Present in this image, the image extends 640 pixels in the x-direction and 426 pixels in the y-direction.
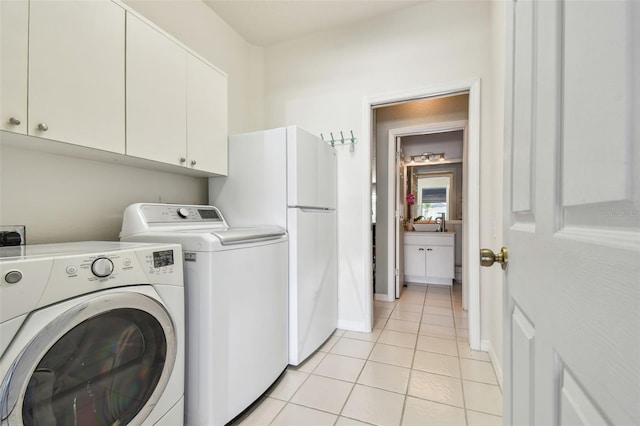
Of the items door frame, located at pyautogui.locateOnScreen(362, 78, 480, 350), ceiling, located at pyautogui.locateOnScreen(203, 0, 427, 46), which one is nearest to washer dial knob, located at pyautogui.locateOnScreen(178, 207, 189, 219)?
ceiling, located at pyautogui.locateOnScreen(203, 0, 427, 46)

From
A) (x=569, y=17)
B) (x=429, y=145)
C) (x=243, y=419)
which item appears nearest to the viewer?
(x=569, y=17)

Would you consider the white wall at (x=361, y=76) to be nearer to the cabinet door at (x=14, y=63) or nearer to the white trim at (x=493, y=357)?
the white trim at (x=493, y=357)

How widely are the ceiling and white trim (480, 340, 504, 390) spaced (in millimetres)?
2783

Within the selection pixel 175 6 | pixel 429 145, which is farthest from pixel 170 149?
pixel 429 145

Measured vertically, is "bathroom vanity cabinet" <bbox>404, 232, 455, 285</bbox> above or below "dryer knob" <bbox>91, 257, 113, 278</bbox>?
below

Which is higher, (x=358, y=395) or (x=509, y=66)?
(x=509, y=66)

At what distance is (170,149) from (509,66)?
5.37 feet

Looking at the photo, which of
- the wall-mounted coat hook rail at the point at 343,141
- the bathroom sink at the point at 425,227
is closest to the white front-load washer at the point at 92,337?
the wall-mounted coat hook rail at the point at 343,141

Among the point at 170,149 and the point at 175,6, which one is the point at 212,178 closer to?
the point at 170,149

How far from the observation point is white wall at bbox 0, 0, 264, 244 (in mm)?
1273

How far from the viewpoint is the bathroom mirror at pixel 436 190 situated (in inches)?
184

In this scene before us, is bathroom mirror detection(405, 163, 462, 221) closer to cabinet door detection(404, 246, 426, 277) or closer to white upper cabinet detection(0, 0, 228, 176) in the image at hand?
cabinet door detection(404, 246, 426, 277)

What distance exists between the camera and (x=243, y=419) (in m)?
1.44

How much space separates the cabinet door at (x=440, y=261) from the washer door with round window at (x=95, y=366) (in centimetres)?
373
